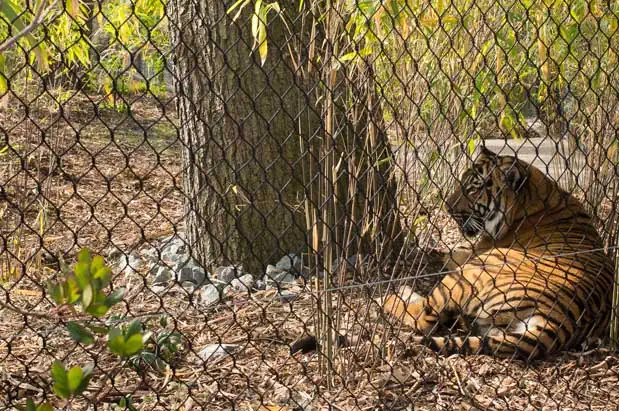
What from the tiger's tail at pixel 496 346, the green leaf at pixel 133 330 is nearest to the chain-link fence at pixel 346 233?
the tiger's tail at pixel 496 346

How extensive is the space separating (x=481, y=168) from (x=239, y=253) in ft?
5.04

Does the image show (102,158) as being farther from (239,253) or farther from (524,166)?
(524,166)

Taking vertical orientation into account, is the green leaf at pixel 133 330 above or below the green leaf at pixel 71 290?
below

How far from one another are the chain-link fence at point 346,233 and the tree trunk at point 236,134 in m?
0.01

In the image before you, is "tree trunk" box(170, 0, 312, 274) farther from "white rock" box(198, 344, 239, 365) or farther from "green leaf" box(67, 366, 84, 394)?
"green leaf" box(67, 366, 84, 394)

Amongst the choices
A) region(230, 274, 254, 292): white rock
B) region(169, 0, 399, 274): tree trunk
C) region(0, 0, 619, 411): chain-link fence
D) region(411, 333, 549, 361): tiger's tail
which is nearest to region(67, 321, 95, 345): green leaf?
region(0, 0, 619, 411): chain-link fence

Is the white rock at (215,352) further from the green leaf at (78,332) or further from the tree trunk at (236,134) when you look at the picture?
the green leaf at (78,332)

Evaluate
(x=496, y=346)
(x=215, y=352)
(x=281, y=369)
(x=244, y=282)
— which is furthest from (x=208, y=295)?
(x=496, y=346)

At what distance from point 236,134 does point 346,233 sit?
1015 mm

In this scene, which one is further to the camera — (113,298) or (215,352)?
(215,352)

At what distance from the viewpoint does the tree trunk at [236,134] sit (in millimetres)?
5242

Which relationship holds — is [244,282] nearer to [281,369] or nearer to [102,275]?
[281,369]

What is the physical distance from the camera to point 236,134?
5359mm

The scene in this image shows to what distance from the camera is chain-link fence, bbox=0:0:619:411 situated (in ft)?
12.2
